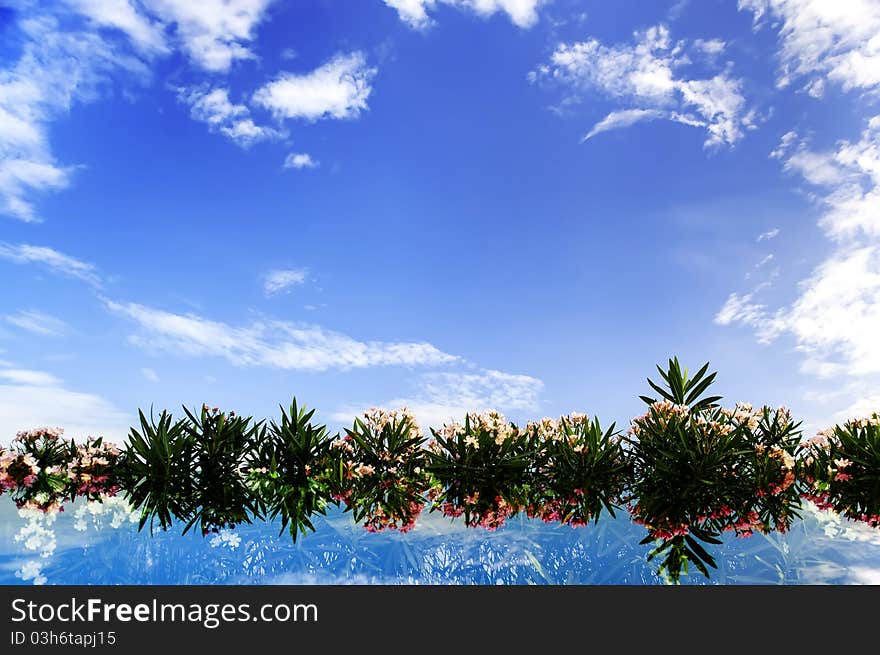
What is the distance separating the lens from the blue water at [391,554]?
785 centimetres

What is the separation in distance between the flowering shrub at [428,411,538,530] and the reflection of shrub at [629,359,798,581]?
4.36ft

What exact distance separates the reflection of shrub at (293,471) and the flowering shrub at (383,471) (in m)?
0.21

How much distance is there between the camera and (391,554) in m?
8.47

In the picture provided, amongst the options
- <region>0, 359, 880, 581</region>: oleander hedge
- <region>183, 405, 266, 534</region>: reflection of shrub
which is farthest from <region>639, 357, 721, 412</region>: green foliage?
<region>183, 405, 266, 534</region>: reflection of shrub

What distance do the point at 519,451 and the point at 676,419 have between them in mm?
1806

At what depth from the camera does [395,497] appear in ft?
22.6

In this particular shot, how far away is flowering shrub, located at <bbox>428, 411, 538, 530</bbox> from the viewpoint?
6746mm

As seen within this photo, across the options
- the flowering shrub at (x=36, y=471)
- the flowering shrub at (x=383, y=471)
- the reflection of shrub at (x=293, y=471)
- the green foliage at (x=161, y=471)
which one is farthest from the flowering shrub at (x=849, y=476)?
the flowering shrub at (x=36, y=471)

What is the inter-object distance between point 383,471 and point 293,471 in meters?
1.05

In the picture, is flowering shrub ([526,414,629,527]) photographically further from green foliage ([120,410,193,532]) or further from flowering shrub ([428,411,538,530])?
green foliage ([120,410,193,532])
